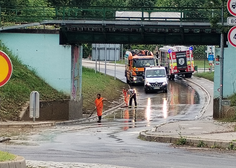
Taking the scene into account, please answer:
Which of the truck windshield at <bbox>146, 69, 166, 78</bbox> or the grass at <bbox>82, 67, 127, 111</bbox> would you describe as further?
the truck windshield at <bbox>146, 69, 166, 78</bbox>

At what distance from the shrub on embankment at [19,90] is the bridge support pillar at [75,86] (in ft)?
2.45

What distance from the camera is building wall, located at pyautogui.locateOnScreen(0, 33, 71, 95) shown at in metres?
34.4

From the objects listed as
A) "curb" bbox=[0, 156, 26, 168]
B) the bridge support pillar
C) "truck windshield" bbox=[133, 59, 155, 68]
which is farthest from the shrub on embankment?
"truck windshield" bbox=[133, 59, 155, 68]

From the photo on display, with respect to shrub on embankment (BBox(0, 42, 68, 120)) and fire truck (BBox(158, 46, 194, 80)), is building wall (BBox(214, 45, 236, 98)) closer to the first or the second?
shrub on embankment (BBox(0, 42, 68, 120))

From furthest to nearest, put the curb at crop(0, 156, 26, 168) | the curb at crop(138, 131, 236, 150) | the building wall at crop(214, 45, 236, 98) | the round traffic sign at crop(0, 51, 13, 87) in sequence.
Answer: the building wall at crop(214, 45, 236, 98), the curb at crop(138, 131, 236, 150), the round traffic sign at crop(0, 51, 13, 87), the curb at crop(0, 156, 26, 168)

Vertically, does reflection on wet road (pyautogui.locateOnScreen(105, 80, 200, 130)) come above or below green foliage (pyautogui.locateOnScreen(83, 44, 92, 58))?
below

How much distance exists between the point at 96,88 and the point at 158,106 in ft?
28.0

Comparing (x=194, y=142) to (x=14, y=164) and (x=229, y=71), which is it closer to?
(x=14, y=164)

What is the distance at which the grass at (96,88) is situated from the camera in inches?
1688

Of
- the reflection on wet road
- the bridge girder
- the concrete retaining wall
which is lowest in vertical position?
the reflection on wet road

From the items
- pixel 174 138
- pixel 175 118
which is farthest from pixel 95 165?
pixel 175 118

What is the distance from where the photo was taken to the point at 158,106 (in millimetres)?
41000

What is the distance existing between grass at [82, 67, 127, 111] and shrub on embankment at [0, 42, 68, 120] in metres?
5.83

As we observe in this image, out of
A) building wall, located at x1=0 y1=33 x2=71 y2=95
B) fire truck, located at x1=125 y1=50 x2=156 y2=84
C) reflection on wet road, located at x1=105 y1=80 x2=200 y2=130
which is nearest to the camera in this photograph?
reflection on wet road, located at x1=105 y1=80 x2=200 y2=130
